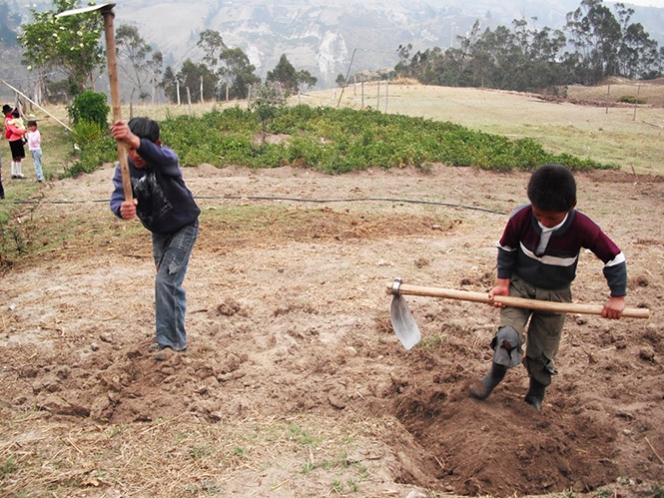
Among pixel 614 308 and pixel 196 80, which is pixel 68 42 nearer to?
pixel 614 308

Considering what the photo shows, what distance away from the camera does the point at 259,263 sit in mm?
7191

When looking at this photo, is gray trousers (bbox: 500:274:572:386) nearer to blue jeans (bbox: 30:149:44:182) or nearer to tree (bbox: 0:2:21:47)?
blue jeans (bbox: 30:149:44:182)

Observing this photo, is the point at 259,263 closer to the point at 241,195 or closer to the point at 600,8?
the point at 241,195

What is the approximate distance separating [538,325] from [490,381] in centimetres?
46

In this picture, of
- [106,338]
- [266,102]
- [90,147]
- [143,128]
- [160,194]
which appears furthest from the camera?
[266,102]

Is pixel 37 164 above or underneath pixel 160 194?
underneath

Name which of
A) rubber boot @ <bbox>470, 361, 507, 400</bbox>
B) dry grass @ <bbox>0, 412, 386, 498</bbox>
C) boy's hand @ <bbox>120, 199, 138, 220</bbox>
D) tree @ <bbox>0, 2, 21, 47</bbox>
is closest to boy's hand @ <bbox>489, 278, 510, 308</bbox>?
rubber boot @ <bbox>470, 361, 507, 400</bbox>

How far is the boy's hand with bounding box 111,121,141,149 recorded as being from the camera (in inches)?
155

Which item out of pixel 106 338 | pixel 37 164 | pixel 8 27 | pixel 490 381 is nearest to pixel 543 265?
pixel 490 381

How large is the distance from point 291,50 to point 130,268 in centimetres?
20276

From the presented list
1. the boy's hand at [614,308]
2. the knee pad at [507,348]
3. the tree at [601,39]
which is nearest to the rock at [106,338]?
the knee pad at [507,348]

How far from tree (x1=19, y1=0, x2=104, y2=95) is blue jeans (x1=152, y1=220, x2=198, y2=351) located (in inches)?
775

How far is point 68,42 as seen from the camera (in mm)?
22406

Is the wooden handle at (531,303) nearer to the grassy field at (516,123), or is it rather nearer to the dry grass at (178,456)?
the dry grass at (178,456)
